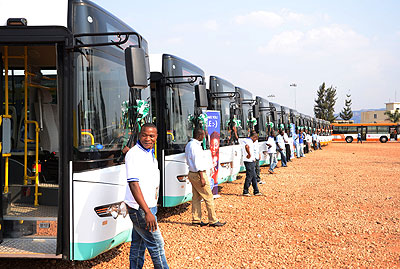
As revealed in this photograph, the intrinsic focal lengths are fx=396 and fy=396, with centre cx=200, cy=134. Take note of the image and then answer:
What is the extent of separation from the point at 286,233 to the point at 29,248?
14.4 feet

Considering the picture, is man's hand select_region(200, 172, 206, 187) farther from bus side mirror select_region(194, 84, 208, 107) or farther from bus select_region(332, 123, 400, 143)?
bus select_region(332, 123, 400, 143)

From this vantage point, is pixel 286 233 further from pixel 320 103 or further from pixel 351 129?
pixel 320 103

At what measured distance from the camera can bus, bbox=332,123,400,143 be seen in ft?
181

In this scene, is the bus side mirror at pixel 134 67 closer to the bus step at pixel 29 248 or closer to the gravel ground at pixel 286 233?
the bus step at pixel 29 248

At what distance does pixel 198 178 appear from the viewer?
7426 millimetres

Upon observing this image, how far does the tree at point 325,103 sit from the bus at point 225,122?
8851 centimetres

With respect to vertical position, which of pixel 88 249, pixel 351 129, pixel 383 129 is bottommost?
pixel 88 249

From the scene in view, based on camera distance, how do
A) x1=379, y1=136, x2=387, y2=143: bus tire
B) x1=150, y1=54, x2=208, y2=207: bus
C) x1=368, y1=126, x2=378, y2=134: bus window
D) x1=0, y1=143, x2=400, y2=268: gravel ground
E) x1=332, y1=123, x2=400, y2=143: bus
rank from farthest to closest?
x1=368, y1=126, x2=378, y2=134: bus window < x1=379, y1=136, x2=387, y2=143: bus tire < x1=332, y1=123, x2=400, y2=143: bus < x1=150, y1=54, x2=208, y2=207: bus < x1=0, y1=143, x2=400, y2=268: gravel ground

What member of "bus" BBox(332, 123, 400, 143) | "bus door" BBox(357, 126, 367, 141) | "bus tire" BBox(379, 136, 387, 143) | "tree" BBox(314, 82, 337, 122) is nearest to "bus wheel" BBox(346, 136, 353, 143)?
"bus" BBox(332, 123, 400, 143)

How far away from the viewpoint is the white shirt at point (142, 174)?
399cm

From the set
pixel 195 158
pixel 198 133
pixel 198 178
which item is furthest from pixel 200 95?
pixel 198 178

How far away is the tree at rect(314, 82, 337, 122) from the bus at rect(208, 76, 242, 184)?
290ft

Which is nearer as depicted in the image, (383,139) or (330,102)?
(383,139)

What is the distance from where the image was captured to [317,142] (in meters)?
36.9
